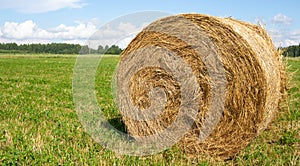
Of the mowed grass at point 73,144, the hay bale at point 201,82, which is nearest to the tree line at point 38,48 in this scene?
the mowed grass at point 73,144

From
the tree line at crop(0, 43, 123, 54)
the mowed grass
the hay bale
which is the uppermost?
the tree line at crop(0, 43, 123, 54)

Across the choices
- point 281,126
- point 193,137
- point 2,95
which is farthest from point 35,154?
point 2,95

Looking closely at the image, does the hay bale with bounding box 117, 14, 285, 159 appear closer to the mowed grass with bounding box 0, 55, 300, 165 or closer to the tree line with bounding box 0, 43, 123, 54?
the mowed grass with bounding box 0, 55, 300, 165

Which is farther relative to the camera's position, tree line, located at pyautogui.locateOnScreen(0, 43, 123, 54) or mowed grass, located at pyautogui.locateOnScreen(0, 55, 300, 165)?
tree line, located at pyautogui.locateOnScreen(0, 43, 123, 54)

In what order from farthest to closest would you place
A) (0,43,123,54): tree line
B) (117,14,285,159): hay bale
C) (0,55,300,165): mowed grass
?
(0,43,123,54): tree line → (117,14,285,159): hay bale → (0,55,300,165): mowed grass

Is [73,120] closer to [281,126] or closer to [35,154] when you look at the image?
[35,154]

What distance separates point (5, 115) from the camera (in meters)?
7.69

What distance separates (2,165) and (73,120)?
9.59 ft

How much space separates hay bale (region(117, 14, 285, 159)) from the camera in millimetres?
5238

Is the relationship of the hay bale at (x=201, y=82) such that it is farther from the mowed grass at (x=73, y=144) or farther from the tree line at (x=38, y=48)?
the tree line at (x=38, y=48)

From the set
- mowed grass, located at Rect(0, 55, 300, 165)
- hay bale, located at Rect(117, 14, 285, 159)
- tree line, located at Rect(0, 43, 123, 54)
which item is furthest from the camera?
tree line, located at Rect(0, 43, 123, 54)

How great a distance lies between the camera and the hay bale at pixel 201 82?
17.2 feet

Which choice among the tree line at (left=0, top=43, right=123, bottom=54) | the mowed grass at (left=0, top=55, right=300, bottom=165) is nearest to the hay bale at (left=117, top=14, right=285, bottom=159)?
the mowed grass at (left=0, top=55, right=300, bottom=165)

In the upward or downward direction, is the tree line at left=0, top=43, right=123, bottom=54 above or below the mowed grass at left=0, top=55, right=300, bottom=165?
above
